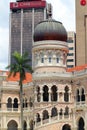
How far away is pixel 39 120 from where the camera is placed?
7994 cm

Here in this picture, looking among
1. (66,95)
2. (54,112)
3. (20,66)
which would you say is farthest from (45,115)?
(20,66)

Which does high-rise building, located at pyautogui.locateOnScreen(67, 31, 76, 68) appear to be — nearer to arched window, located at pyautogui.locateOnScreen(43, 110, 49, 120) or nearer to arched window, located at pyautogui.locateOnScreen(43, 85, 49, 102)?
arched window, located at pyautogui.locateOnScreen(43, 85, 49, 102)

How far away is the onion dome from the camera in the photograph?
81000 mm

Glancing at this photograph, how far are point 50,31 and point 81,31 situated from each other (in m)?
78.7

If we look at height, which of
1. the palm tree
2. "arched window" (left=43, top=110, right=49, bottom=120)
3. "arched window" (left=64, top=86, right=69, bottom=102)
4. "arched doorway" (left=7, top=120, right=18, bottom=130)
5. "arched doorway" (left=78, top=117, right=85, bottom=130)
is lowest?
"arched doorway" (left=7, top=120, right=18, bottom=130)

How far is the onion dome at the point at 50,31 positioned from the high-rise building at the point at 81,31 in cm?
7268

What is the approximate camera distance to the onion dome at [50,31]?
81.0 metres

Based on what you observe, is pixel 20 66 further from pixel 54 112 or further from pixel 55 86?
pixel 54 112

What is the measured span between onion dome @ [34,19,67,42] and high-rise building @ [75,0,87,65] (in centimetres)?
7268

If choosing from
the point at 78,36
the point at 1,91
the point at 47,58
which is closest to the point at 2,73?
the point at 1,91

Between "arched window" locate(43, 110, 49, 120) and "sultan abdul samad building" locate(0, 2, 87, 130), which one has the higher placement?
"sultan abdul samad building" locate(0, 2, 87, 130)

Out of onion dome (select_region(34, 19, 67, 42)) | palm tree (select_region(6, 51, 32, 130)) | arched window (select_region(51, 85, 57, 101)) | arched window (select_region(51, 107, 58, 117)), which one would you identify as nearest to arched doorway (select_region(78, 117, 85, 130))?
arched window (select_region(51, 107, 58, 117))

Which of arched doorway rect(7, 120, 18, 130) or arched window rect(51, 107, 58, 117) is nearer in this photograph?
arched window rect(51, 107, 58, 117)

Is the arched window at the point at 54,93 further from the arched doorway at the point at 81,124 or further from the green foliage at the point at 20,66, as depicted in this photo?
the green foliage at the point at 20,66
